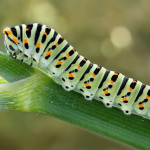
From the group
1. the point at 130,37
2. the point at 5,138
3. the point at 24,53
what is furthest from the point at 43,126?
the point at 24,53

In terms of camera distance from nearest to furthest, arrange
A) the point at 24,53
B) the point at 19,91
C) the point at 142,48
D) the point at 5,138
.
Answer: the point at 19,91 < the point at 24,53 < the point at 5,138 < the point at 142,48

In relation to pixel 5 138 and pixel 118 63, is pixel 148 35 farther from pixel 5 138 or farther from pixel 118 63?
pixel 5 138

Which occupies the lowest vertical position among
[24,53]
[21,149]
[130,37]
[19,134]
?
[21,149]

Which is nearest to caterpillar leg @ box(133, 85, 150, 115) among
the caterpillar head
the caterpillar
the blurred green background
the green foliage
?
the caterpillar

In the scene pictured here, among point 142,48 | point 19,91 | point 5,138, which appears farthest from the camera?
point 142,48

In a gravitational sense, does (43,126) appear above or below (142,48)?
below

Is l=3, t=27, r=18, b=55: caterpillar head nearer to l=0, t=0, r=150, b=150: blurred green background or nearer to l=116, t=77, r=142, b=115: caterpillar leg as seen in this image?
l=116, t=77, r=142, b=115: caterpillar leg

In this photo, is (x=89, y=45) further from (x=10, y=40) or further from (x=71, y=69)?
(x=10, y=40)
